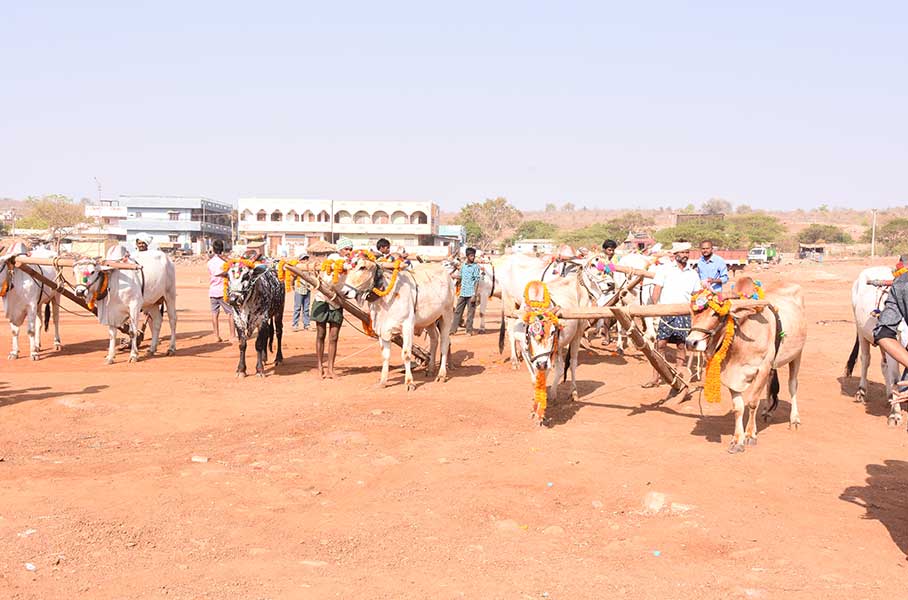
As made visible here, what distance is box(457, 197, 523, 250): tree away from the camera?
99625 millimetres

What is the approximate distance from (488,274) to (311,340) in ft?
16.7

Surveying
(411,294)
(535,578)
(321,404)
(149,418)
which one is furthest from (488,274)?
(535,578)

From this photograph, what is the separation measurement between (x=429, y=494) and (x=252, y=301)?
6.99 m

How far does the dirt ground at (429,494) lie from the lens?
587cm

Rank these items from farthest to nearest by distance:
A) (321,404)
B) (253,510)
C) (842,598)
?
(321,404), (253,510), (842,598)

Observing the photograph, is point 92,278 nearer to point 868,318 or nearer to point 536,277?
point 536,277

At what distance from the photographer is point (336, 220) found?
80.9m

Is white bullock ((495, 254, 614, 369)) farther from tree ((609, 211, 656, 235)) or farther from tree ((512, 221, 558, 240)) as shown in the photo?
tree ((512, 221, 558, 240))

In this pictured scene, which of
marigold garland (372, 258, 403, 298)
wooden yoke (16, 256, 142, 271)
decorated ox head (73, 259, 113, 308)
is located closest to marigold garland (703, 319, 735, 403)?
marigold garland (372, 258, 403, 298)

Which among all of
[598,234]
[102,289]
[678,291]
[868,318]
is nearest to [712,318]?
[678,291]

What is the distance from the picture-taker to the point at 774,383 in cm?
1082

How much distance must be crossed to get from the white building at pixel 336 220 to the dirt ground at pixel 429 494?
6691cm

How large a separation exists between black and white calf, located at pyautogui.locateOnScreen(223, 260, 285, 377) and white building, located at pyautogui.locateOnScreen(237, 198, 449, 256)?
6421 centimetres

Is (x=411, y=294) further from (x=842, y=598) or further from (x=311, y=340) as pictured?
(x=842, y=598)
